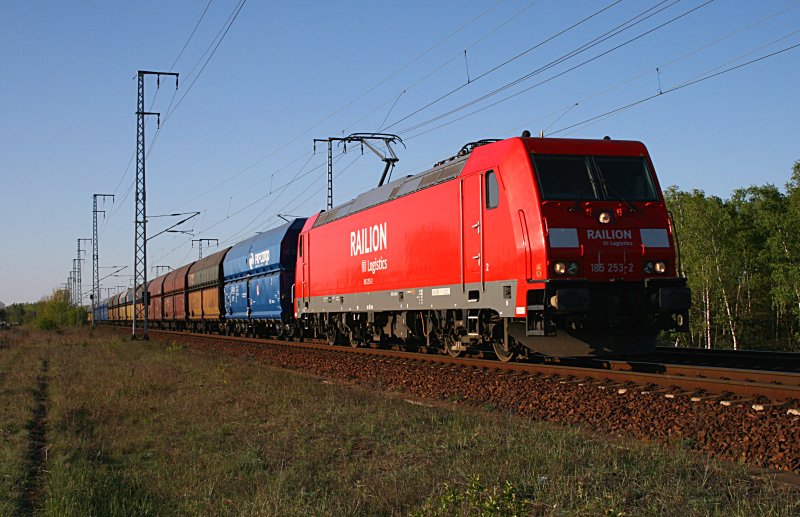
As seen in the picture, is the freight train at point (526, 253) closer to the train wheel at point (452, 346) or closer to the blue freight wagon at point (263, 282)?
the train wheel at point (452, 346)

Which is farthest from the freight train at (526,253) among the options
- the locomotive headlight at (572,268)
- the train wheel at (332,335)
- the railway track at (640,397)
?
the train wheel at (332,335)

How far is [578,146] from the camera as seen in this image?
13.4 metres

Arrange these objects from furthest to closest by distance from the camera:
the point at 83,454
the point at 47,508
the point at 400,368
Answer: the point at 400,368 → the point at 83,454 → the point at 47,508

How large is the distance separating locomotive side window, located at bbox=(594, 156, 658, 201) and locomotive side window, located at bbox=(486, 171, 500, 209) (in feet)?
5.82

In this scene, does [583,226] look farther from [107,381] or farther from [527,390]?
[107,381]

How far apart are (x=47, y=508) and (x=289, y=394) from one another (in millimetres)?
5654

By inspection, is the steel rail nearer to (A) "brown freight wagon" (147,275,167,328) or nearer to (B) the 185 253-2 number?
(B) the 185 253-2 number

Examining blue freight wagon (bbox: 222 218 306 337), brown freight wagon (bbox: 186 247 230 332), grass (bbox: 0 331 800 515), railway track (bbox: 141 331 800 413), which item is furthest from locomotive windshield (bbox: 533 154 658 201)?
brown freight wagon (bbox: 186 247 230 332)

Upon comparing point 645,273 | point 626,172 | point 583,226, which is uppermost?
point 626,172

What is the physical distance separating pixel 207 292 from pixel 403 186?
26.2m

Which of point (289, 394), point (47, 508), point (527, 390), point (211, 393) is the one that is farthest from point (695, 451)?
point (211, 393)

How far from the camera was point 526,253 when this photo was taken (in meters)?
12.5

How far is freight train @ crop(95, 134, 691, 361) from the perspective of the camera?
12336mm

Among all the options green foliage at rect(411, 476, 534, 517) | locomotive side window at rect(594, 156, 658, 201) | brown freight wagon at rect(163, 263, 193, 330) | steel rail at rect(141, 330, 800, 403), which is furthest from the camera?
brown freight wagon at rect(163, 263, 193, 330)
